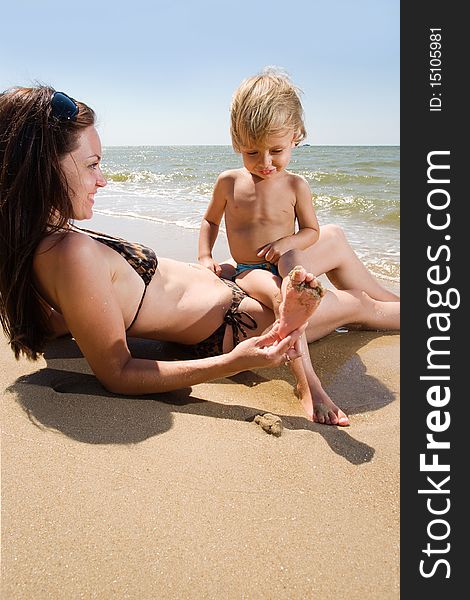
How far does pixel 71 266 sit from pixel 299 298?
2.55 ft

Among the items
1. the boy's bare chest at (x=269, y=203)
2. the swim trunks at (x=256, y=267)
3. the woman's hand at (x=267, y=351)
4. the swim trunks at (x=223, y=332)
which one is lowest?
the swim trunks at (x=223, y=332)

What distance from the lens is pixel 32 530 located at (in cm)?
138

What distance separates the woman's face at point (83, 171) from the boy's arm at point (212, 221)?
1201 mm

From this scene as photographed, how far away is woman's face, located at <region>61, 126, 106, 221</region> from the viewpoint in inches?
77.2

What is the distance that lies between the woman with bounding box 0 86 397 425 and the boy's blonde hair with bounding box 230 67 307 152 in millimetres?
968

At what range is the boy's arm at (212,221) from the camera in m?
→ 3.23

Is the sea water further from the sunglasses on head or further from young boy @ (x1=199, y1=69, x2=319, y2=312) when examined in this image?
the sunglasses on head

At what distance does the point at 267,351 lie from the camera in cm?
192

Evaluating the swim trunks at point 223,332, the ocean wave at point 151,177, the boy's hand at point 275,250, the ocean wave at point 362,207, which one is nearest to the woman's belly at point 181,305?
the swim trunks at point 223,332

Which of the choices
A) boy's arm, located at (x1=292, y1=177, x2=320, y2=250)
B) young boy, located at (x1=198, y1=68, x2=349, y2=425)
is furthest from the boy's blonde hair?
boy's arm, located at (x1=292, y1=177, x2=320, y2=250)

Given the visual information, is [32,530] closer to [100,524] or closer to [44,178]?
[100,524]

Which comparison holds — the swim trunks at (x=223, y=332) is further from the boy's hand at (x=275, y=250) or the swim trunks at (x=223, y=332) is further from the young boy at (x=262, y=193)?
the boy's hand at (x=275, y=250)

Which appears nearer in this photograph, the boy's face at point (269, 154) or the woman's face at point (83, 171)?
the woman's face at point (83, 171)

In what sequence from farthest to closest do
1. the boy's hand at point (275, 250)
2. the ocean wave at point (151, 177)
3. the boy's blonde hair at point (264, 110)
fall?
the ocean wave at point (151, 177), the boy's hand at point (275, 250), the boy's blonde hair at point (264, 110)
